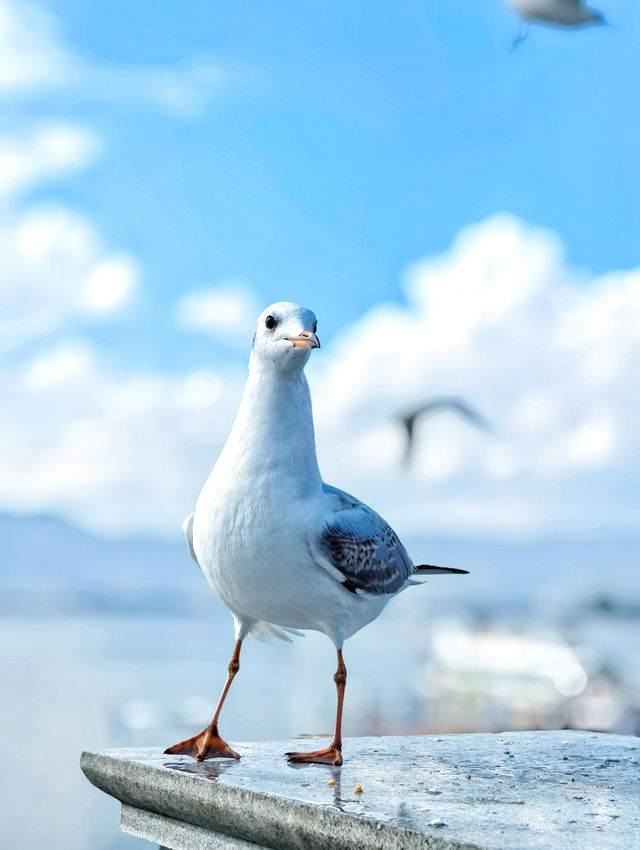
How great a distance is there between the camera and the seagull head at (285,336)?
178cm

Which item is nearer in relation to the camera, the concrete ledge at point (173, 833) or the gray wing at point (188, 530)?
the concrete ledge at point (173, 833)

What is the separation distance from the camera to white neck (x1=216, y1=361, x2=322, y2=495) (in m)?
1.85

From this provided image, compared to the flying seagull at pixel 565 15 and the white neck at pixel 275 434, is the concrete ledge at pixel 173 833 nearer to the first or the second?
the white neck at pixel 275 434

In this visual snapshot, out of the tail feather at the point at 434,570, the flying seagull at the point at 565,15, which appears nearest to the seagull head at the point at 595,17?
the flying seagull at the point at 565,15

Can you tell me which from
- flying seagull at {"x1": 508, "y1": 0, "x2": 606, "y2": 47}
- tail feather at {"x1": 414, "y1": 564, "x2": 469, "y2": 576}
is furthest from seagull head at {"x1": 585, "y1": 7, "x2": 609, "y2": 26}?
tail feather at {"x1": 414, "y1": 564, "x2": 469, "y2": 576}

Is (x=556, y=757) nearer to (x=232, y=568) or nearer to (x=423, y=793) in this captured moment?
(x=423, y=793)

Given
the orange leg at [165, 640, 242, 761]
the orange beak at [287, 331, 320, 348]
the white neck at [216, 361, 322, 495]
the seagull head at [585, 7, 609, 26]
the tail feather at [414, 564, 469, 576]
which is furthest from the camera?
the seagull head at [585, 7, 609, 26]

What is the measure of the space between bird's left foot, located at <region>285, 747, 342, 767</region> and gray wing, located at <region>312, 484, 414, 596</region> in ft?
0.94

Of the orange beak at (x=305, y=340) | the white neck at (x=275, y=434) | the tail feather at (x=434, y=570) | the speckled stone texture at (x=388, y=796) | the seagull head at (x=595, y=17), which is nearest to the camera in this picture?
the speckled stone texture at (x=388, y=796)

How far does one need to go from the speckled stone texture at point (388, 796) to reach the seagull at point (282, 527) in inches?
4.5

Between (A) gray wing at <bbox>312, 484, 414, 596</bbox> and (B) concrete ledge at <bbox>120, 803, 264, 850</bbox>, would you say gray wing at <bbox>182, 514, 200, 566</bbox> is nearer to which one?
(A) gray wing at <bbox>312, 484, 414, 596</bbox>

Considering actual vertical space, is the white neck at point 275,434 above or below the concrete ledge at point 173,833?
above

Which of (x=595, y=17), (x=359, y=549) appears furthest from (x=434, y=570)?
(x=595, y=17)

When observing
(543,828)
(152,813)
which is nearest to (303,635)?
(152,813)
